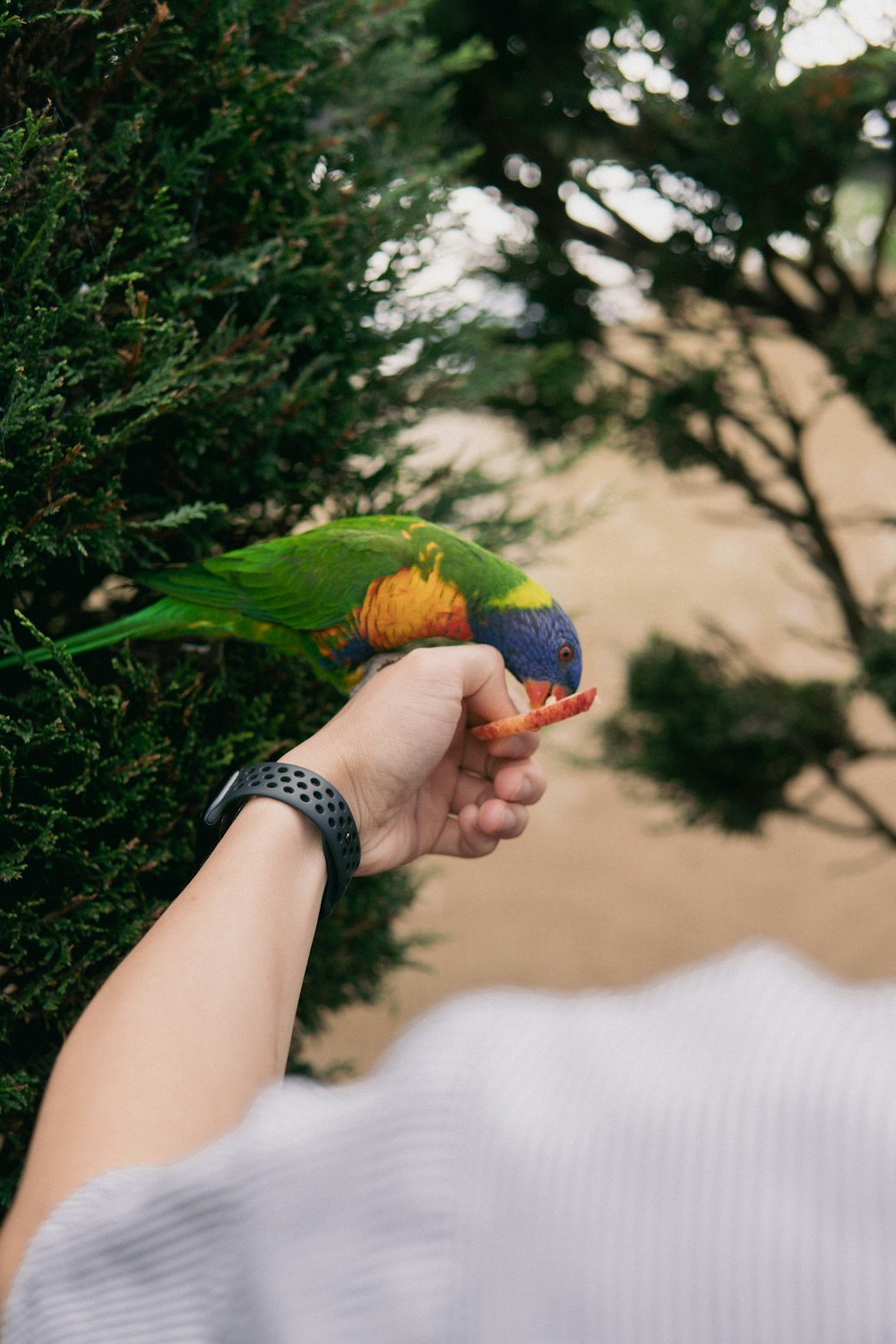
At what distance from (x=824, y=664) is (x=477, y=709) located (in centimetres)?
552

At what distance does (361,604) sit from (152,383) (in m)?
Answer: 0.37

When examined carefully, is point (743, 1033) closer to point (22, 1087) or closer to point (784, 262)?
point (22, 1087)

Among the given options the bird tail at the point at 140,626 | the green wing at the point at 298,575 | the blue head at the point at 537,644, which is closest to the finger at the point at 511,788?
the blue head at the point at 537,644

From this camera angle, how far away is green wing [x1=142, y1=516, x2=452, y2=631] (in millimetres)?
1239

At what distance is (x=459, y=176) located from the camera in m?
2.71

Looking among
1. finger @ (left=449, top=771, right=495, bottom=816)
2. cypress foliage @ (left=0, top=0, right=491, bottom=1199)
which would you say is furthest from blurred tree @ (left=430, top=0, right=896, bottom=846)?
finger @ (left=449, top=771, right=495, bottom=816)

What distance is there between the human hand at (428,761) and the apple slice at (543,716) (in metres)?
0.04

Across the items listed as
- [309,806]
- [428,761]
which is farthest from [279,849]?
[428,761]

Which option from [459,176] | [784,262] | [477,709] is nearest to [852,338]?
[784,262]

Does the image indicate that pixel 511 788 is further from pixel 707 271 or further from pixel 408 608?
pixel 707 271

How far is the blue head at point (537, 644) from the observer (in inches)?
51.5

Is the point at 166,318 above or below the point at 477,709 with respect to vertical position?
above

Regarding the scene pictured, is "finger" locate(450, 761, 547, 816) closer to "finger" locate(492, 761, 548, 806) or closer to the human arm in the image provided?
"finger" locate(492, 761, 548, 806)

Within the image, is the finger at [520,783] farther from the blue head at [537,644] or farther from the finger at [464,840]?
the blue head at [537,644]
